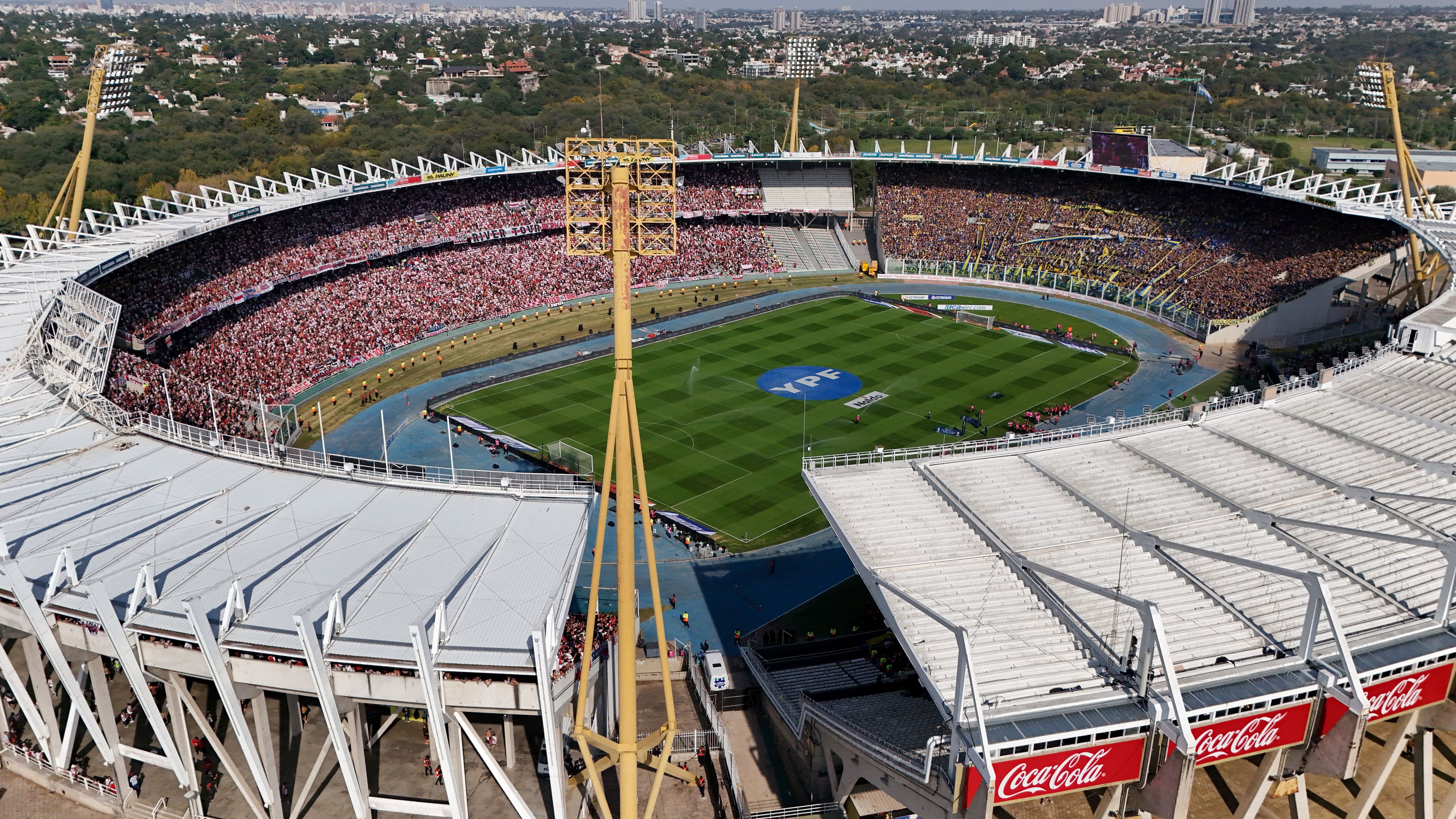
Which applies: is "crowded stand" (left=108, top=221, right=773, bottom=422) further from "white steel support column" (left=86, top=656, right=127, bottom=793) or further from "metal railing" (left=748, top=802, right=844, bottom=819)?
"metal railing" (left=748, top=802, right=844, bottom=819)

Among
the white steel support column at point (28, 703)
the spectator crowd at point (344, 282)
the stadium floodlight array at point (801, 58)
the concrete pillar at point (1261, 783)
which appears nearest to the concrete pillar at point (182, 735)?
the white steel support column at point (28, 703)

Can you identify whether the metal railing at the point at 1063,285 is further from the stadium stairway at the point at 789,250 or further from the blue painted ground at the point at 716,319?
the stadium stairway at the point at 789,250

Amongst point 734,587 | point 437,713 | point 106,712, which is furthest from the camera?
point 734,587

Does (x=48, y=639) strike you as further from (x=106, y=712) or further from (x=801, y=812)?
(x=801, y=812)

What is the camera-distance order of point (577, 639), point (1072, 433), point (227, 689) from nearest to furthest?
point (227, 689) < point (577, 639) < point (1072, 433)

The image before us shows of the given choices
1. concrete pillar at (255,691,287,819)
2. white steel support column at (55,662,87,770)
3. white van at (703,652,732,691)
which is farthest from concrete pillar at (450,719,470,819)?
white steel support column at (55,662,87,770)

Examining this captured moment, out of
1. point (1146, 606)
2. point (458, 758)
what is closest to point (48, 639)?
point (458, 758)
